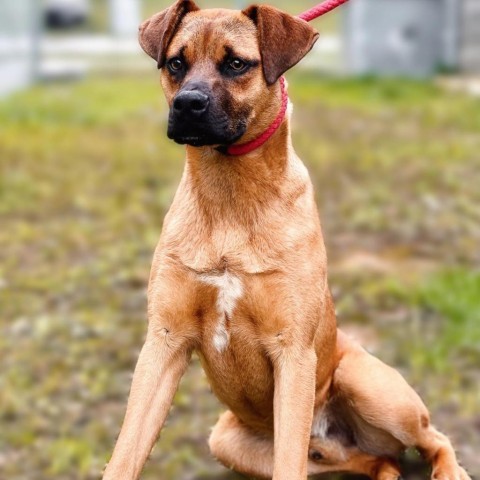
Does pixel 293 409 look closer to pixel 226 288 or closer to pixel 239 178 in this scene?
pixel 226 288

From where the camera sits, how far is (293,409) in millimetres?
3420

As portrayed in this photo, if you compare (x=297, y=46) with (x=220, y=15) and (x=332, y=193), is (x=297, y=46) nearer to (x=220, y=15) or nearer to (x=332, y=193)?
(x=220, y=15)

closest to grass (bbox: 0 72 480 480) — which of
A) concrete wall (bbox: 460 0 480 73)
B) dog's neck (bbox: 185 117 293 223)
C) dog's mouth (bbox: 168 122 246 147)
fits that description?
dog's neck (bbox: 185 117 293 223)

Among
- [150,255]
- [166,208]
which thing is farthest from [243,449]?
[166,208]

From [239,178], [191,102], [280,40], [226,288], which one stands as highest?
[280,40]

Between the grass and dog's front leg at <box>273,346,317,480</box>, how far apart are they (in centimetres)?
142

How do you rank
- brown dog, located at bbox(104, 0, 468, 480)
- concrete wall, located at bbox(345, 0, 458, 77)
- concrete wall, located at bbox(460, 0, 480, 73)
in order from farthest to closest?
concrete wall, located at bbox(345, 0, 458, 77)
concrete wall, located at bbox(460, 0, 480, 73)
brown dog, located at bbox(104, 0, 468, 480)

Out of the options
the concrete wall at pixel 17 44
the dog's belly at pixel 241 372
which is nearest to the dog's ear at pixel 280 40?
the dog's belly at pixel 241 372

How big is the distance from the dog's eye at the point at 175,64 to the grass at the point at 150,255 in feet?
6.63

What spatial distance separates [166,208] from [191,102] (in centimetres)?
600

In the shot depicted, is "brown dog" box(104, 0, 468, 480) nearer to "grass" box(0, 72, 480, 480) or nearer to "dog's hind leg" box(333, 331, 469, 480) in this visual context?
"dog's hind leg" box(333, 331, 469, 480)

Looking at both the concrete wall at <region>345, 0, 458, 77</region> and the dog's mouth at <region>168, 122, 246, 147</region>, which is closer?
the dog's mouth at <region>168, 122, 246, 147</region>

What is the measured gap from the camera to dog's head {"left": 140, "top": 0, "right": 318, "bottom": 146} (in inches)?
132

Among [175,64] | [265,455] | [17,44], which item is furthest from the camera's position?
[17,44]
